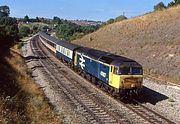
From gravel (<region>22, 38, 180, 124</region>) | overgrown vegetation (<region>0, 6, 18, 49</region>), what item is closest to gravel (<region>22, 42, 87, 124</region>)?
gravel (<region>22, 38, 180, 124</region>)

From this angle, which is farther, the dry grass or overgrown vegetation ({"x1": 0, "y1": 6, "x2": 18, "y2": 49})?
overgrown vegetation ({"x1": 0, "y1": 6, "x2": 18, "y2": 49})

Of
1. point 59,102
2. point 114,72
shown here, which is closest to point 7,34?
point 59,102

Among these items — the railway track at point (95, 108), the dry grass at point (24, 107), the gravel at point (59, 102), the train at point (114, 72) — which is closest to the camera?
the dry grass at point (24, 107)

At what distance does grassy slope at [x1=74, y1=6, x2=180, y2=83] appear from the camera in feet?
131

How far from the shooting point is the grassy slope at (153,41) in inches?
1569

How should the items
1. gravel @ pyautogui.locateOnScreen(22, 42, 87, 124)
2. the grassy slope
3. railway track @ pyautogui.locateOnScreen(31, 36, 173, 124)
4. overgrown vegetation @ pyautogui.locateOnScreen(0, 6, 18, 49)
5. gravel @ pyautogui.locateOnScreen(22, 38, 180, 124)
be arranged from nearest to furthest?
1. railway track @ pyautogui.locateOnScreen(31, 36, 173, 124)
2. gravel @ pyautogui.locateOnScreen(22, 42, 87, 124)
3. gravel @ pyautogui.locateOnScreen(22, 38, 180, 124)
4. the grassy slope
5. overgrown vegetation @ pyautogui.locateOnScreen(0, 6, 18, 49)

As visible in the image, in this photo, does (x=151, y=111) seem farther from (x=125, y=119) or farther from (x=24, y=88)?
(x=24, y=88)

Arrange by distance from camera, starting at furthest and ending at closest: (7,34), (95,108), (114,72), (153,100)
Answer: (7,34)
(153,100)
(114,72)
(95,108)

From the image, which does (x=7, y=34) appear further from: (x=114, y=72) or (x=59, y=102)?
(x=114, y=72)

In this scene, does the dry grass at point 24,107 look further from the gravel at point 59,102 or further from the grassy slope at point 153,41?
the grassy slope at point 153,41

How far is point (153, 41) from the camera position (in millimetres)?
53125

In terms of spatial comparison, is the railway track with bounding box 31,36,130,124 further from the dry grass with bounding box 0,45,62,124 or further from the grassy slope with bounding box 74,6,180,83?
the grassy slope with bounding box 74,6,180,83

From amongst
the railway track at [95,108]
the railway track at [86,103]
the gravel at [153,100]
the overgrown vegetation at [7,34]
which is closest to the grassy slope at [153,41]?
the gravel at [153,100]

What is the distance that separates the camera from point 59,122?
1975cm
